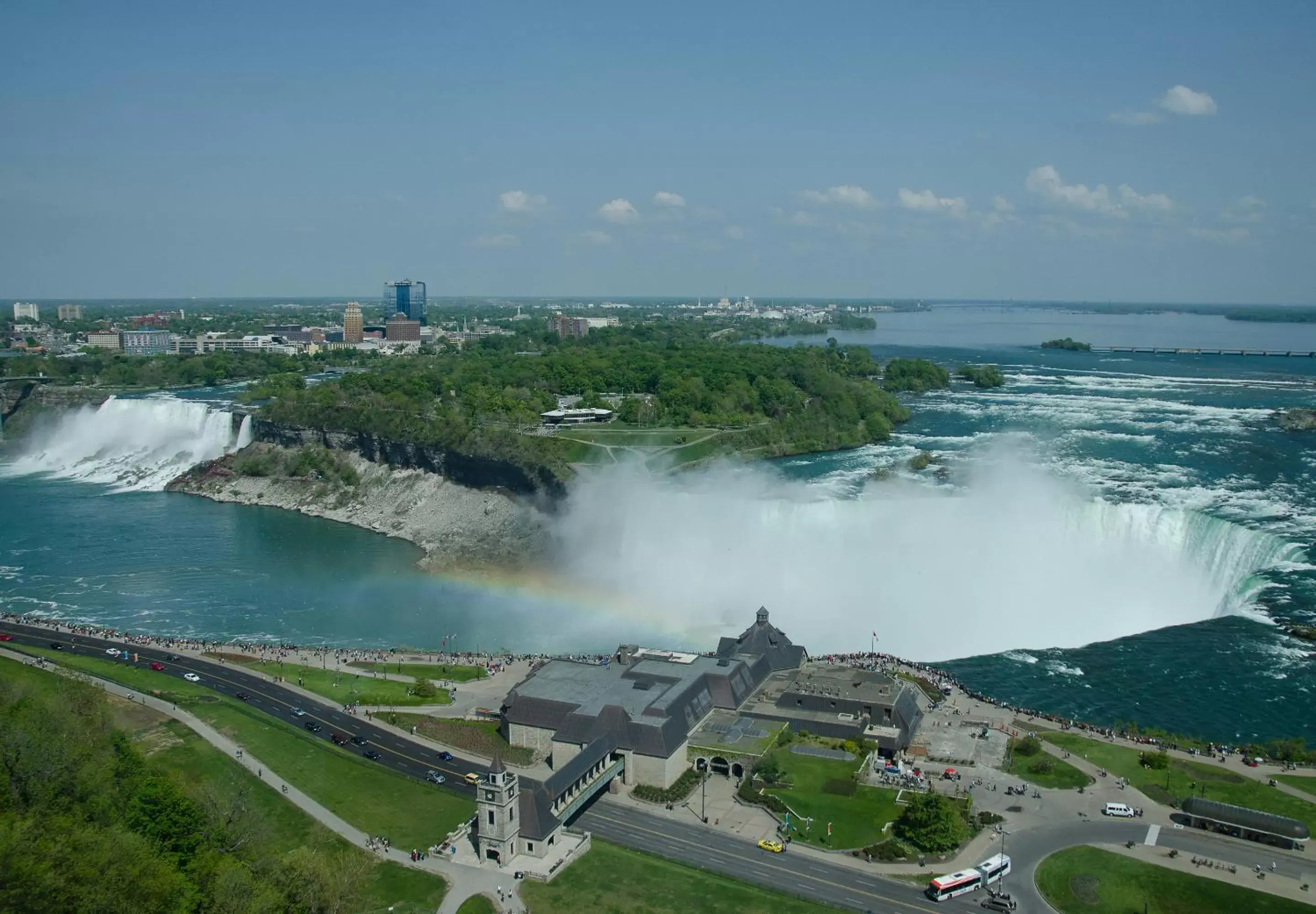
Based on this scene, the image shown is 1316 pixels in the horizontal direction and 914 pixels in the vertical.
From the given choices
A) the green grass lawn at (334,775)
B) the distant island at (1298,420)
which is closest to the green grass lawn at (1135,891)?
the green grass lawn at (334,775)

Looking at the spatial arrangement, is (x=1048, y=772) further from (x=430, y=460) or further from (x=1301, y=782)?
(x=430, y=460)

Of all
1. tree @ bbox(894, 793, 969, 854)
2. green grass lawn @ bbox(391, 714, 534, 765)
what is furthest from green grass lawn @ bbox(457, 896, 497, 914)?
tree @ bbox(894, 793, 969, 854)

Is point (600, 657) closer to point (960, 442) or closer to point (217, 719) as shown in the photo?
point (217, 719)

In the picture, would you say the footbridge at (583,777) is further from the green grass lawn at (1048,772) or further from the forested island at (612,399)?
the forested island at (612,399)

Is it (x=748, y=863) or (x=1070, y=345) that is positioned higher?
(x=1070, y=345)

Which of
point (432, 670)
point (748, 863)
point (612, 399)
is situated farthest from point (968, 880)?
point (612, 399)

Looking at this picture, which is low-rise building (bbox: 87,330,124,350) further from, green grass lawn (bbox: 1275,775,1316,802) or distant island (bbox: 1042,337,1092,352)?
green grass lawn (bbox: 1275,775,1316,802)
